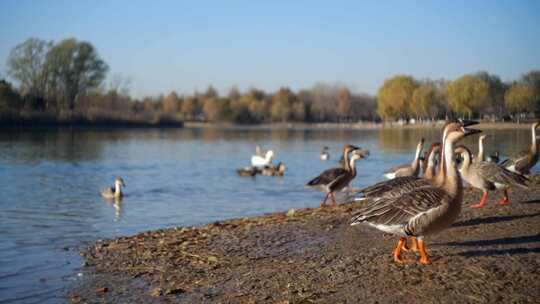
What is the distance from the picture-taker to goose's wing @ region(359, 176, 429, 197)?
7.62m

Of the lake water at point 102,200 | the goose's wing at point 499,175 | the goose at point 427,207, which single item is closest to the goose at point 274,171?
the lake water at point 102,200

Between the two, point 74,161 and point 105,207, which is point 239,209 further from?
point 74,161

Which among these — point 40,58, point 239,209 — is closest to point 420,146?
point 239,209

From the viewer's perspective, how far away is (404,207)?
6.26 metres

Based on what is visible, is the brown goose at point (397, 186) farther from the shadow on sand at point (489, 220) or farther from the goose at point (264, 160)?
the goose at point (264, 160)

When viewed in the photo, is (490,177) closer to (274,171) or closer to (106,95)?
(274,171)

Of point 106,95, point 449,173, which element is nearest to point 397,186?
point 449,173

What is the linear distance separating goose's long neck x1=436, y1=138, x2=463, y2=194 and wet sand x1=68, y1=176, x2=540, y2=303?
94cm

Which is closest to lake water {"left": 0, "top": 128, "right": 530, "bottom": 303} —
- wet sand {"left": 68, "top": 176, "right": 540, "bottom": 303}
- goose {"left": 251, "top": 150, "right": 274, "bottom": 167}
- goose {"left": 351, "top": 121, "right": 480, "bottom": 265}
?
wet sand {"left": 68, "top": 176, "right": 540, "bottom": 303}

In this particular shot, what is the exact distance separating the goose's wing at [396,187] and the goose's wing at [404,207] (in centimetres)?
93

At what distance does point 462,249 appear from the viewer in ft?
23.2

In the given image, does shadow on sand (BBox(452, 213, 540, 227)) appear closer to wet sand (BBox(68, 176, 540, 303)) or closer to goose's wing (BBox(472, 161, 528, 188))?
wet sand (BBox(68, 176, 540, 303))

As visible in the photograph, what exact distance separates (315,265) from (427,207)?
164 cm

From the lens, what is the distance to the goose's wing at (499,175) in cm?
1023
